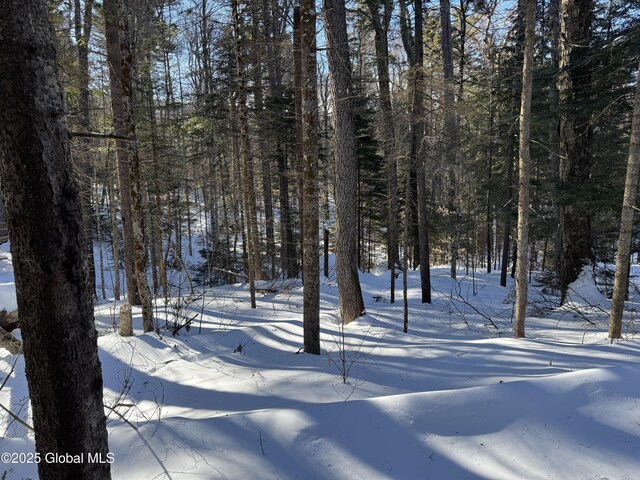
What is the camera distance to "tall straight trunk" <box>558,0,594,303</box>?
8.62 m

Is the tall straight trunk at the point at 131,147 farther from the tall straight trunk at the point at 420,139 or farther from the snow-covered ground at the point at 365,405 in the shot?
the tall straight trunk at the point at 420,139

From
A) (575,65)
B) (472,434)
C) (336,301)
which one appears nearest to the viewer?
(472,434)

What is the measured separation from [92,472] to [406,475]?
196cm

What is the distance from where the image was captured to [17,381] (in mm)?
5652

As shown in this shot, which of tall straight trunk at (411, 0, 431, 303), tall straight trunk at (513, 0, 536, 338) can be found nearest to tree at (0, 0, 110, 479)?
tall straight trunk at (513, 0, 536, 338)

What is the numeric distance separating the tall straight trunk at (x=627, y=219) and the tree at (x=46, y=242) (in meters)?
6.96

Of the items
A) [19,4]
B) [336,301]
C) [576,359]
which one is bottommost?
[336,301]

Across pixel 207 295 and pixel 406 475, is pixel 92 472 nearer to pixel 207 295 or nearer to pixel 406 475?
pixel 406 475

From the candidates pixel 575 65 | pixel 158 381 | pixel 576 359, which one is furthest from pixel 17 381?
pixel 575 65

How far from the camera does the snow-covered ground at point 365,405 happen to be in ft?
8.91

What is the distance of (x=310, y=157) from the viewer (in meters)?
5.37

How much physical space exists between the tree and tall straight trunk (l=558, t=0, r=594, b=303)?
9.37 meters

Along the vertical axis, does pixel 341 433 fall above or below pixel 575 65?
below

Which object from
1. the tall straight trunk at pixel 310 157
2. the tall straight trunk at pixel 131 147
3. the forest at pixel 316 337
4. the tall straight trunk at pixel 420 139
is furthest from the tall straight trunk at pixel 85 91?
the tall straight trunk at pixel 420 139
